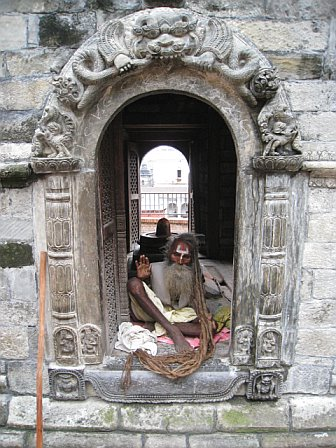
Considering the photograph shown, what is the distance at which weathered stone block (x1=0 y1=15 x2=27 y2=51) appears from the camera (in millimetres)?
2617

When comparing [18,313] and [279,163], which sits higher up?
[279,163]

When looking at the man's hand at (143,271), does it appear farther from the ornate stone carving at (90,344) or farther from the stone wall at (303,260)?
the stone wall at (303,260)

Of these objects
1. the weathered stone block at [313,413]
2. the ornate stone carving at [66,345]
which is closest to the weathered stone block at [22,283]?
the ornate stone carving at [66,345]

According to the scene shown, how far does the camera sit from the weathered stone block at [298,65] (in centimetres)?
259

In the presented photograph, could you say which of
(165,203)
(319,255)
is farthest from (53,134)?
(165,203)

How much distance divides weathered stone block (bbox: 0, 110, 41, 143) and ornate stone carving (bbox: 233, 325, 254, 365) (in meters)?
2.13

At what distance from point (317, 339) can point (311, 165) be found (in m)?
1.34

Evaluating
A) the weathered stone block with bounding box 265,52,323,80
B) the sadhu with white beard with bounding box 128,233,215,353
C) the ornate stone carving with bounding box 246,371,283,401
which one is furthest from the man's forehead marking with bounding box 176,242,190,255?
the weathered stone block with bounding box 265,52,323,80

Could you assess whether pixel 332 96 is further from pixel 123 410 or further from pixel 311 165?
pixel 123 410

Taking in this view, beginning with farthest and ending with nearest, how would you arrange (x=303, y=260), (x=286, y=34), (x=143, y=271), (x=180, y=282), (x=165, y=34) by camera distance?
(x=143, y=271), (x=180, y=282), (x=303, y=260), (x=286, y=34), (x=165, y=34)

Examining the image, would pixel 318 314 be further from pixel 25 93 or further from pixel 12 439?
pixel 25 93

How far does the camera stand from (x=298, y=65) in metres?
2.60

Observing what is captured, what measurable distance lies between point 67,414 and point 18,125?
88.0 inches

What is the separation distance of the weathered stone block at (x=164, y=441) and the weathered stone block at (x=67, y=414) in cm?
28
